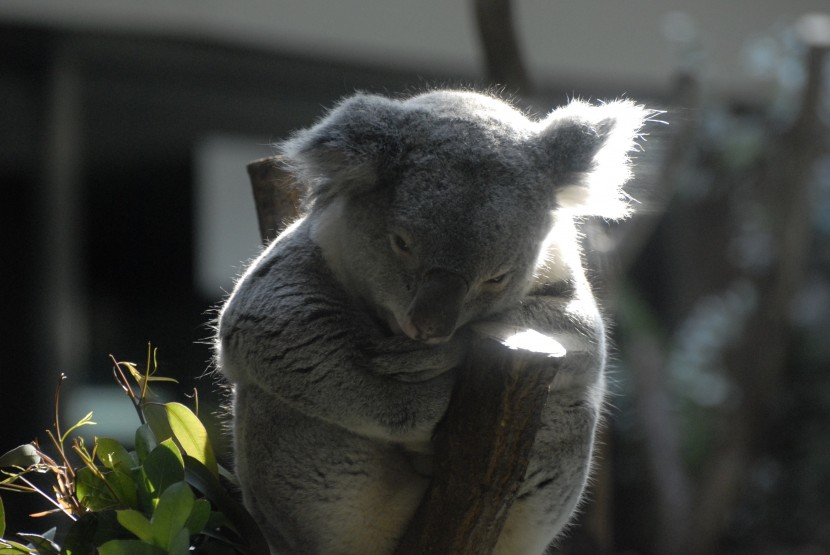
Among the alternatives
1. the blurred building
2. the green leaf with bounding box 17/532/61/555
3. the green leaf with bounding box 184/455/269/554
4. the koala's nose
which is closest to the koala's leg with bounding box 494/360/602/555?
the koala's nose

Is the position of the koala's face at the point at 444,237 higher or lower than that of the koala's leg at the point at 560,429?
higher

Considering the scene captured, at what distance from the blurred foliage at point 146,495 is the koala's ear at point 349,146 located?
1.78 feet

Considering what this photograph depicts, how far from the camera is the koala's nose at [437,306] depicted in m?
1.87

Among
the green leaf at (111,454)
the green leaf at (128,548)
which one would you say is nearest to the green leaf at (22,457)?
the green leaf at (111,454)

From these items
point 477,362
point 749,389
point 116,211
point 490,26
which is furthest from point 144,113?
point 477,362

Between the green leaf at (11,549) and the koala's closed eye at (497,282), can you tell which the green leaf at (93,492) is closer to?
the green leaf at (11,549)

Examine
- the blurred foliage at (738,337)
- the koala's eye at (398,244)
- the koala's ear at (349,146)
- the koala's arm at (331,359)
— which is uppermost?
the koala's ear at (349,146)

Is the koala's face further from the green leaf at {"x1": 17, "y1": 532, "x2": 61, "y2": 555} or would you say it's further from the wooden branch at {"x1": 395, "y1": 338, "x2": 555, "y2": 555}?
the green leaf at {"x1": 17, "y1": 532, "x2": 61, "y2": 555}

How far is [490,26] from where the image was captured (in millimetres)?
4172

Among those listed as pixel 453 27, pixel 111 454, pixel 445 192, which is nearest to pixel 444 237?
pixel 445 192

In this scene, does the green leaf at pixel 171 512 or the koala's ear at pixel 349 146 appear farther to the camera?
the koala's ear at pixel 349 146

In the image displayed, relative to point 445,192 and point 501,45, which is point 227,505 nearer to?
point 445,192

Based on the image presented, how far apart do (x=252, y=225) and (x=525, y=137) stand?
4949 mm

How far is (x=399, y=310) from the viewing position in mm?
2021
